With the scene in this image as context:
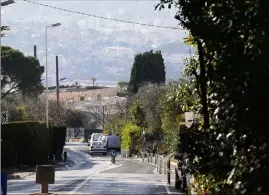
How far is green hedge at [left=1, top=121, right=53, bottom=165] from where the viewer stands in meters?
46.2

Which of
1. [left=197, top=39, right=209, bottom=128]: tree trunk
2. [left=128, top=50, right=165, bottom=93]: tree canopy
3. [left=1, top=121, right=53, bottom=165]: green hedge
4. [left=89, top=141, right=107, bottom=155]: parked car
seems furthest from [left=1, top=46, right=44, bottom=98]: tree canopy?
[left=197, top=39, right=209, bottom=128]: tree trunk

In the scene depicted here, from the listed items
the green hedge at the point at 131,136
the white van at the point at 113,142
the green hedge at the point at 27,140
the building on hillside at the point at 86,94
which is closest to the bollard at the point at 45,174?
the green hedge at the point at 27,140

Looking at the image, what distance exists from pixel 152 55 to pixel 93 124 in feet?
101

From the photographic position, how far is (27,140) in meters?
47.4

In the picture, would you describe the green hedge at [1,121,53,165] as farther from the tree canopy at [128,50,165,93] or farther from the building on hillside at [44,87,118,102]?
the building on hillside at [44,87,118,102]

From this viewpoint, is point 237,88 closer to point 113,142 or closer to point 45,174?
point 45,174

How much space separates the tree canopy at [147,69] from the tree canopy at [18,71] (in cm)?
1664

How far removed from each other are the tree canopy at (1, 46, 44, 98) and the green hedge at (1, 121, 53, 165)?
67.9ft

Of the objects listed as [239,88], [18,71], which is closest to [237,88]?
[239,88]

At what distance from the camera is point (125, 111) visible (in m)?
88.9

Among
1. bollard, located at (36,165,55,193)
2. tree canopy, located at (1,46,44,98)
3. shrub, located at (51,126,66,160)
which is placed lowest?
bollard, located at (36,165,55,193)

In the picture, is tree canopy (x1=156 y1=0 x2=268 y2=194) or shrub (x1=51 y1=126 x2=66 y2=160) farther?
shrub (x1=51 y1=126 x2=66 y2=160)

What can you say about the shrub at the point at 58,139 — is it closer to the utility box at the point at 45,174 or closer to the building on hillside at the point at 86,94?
the utility box at the point at 45,174

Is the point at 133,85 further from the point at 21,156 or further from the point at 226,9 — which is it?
the point at 226,9
